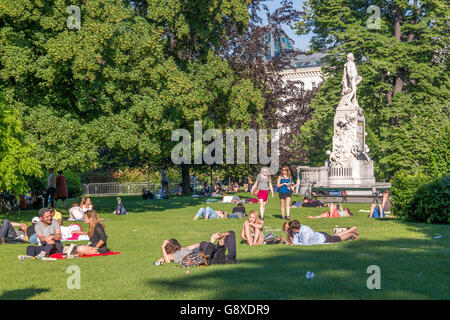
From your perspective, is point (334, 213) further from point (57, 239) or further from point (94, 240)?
point (57, 239)

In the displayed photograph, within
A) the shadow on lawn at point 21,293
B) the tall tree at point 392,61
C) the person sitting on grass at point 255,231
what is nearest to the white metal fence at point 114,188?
the tall tree at point 392,61

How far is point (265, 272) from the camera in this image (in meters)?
10.3

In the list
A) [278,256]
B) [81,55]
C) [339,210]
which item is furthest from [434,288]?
[81,55]

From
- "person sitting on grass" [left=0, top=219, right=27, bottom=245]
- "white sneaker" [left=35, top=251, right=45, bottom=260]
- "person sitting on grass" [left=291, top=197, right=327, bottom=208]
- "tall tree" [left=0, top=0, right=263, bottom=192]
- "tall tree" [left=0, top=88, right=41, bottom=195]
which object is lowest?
"white sneaker" [left=35, top=251, right=45, bottom=260]

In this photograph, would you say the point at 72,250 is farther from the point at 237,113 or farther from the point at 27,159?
the point at 237,113

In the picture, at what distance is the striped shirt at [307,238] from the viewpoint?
14453 millimetres

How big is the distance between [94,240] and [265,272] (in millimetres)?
5455

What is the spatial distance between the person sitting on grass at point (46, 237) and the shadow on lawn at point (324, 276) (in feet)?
15.0

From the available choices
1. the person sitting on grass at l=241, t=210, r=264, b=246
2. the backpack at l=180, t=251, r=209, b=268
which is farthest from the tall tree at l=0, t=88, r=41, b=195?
the backpack at l=180, t=251, r=209, b=268

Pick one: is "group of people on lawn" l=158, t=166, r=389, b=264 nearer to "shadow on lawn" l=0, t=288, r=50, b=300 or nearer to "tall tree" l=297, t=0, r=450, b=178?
"shadow on lawn" l=0, t=288, r=50, b=300

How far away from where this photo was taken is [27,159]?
865 inches

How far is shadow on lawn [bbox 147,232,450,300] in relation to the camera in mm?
8391

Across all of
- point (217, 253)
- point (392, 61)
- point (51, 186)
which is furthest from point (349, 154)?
point (217, 253)

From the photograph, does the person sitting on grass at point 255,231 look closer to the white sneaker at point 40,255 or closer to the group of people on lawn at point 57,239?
the group of people on lawn at point 57,239
